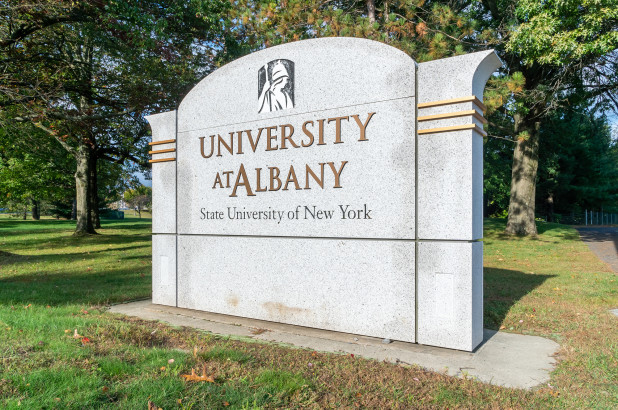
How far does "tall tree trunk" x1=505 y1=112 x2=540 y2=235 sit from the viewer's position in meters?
18.4

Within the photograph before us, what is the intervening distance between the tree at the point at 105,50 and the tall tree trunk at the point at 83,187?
18.2ft

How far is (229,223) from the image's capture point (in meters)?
5.90

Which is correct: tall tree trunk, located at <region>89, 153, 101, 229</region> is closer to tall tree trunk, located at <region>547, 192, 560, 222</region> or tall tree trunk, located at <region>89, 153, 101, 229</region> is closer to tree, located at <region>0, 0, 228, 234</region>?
tree, located at <region>0, 0, 228, 234</region>

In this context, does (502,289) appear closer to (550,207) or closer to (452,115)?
(452,115)

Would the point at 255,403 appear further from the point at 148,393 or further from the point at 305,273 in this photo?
the point at 305,273

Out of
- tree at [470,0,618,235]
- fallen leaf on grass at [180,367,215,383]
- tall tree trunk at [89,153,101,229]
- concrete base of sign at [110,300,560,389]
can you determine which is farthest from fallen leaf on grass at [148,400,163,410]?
tall tree trunk at [89,153,101,229]

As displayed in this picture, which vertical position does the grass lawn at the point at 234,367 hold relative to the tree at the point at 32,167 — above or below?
below

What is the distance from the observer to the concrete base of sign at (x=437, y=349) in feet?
12.3

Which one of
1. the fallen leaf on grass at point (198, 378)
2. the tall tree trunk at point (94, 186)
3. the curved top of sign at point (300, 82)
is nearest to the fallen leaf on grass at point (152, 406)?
the fallen leaf on grass at point (198, 378)

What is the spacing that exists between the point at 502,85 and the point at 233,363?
33.0 feet

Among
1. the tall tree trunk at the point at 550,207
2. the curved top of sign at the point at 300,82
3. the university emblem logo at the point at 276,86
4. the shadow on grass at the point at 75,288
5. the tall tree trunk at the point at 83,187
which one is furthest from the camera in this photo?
the tall tree trunk at the point at 550,207

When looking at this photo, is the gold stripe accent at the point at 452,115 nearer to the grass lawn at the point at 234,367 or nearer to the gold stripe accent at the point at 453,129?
the gold stripe accent at the point at 453,129

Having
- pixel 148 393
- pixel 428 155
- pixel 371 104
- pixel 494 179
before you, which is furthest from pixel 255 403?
pixel 494 179

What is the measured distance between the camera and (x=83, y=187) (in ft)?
68.3
